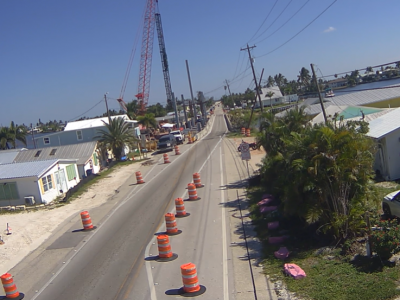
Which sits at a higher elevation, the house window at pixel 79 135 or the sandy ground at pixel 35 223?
the house window at pixel 79 135

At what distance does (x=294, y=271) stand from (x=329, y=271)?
97 cm

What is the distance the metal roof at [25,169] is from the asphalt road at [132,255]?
694 centimetres

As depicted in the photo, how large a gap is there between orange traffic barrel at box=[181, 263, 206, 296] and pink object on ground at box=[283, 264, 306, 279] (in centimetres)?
258

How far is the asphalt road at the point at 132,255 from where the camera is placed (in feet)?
44.2

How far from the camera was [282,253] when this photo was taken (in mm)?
14375

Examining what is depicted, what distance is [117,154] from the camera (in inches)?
1987

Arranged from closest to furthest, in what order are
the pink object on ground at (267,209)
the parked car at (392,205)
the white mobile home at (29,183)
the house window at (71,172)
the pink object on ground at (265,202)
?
the parked car at (392,205), the pink object on ground at (267,209), the pink object on ground at (265,202), the white mobile home at (29,183), the house window at (71,172)

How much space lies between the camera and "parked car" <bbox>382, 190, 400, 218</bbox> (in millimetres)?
14807

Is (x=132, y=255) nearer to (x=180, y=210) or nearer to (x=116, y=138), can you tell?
(x=180, y=210)

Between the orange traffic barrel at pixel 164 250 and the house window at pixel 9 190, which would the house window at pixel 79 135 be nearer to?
the house window at pixel 9 190

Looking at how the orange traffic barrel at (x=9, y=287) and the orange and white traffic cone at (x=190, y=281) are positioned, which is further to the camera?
the orange traffic barrel at (x=9, y=287)

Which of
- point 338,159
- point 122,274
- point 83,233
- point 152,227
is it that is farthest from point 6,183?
point 338,159

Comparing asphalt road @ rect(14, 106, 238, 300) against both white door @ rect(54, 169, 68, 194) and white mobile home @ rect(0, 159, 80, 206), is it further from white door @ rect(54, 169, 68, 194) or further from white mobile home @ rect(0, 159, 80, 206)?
white door @ rect(54, 169, 68, 194)

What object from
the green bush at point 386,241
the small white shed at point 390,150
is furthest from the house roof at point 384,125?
the green bush at point 386,241
